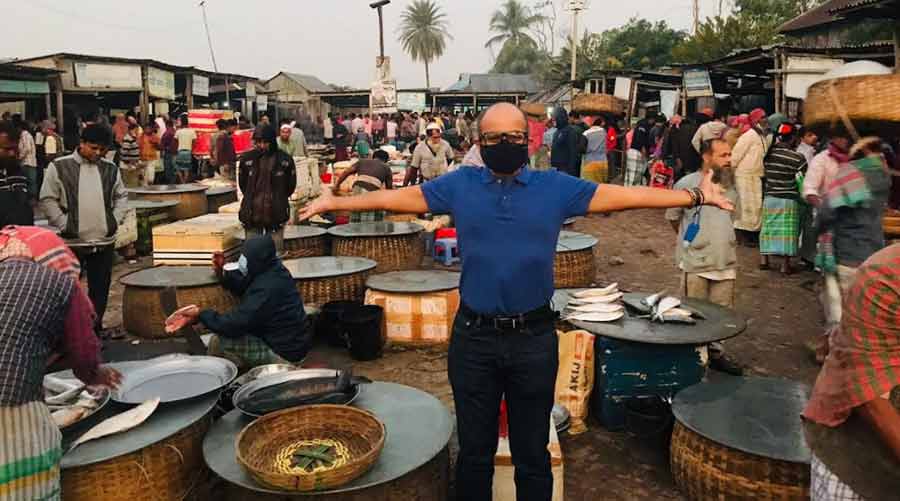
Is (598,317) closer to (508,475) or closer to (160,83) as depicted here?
(508,475)

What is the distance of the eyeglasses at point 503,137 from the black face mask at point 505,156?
13 mm

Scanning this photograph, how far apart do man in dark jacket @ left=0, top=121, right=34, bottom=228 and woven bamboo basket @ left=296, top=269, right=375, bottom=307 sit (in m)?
2.40

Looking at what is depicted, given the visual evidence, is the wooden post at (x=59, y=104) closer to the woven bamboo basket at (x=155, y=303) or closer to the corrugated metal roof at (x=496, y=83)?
the woven bamboo basket at (x=155, y=303)

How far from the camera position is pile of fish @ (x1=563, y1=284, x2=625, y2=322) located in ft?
15.9

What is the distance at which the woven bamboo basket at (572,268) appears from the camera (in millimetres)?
7477

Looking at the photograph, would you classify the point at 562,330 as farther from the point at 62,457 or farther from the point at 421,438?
the point at 62,457

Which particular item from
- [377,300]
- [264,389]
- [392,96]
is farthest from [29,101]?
[264,389]

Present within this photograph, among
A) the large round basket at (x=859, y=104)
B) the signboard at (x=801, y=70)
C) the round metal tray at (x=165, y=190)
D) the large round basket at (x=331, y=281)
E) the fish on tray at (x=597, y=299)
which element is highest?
the signboard at (x=801, y=70)

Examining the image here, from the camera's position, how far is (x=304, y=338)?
504 centimetres

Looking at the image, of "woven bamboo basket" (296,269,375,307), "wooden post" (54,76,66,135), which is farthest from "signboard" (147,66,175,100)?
"woven bamboo basket" (296,269,375,307)

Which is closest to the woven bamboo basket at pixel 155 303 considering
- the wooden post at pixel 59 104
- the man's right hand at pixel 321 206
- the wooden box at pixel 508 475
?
the man's right hand at pixel 321 206

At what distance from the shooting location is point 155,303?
6516mm

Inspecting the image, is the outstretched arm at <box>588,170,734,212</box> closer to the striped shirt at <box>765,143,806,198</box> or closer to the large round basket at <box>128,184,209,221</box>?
the striped shirt at <box>765,143,806,198</box>

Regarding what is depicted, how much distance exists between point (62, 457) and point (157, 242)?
4690 millimetres
